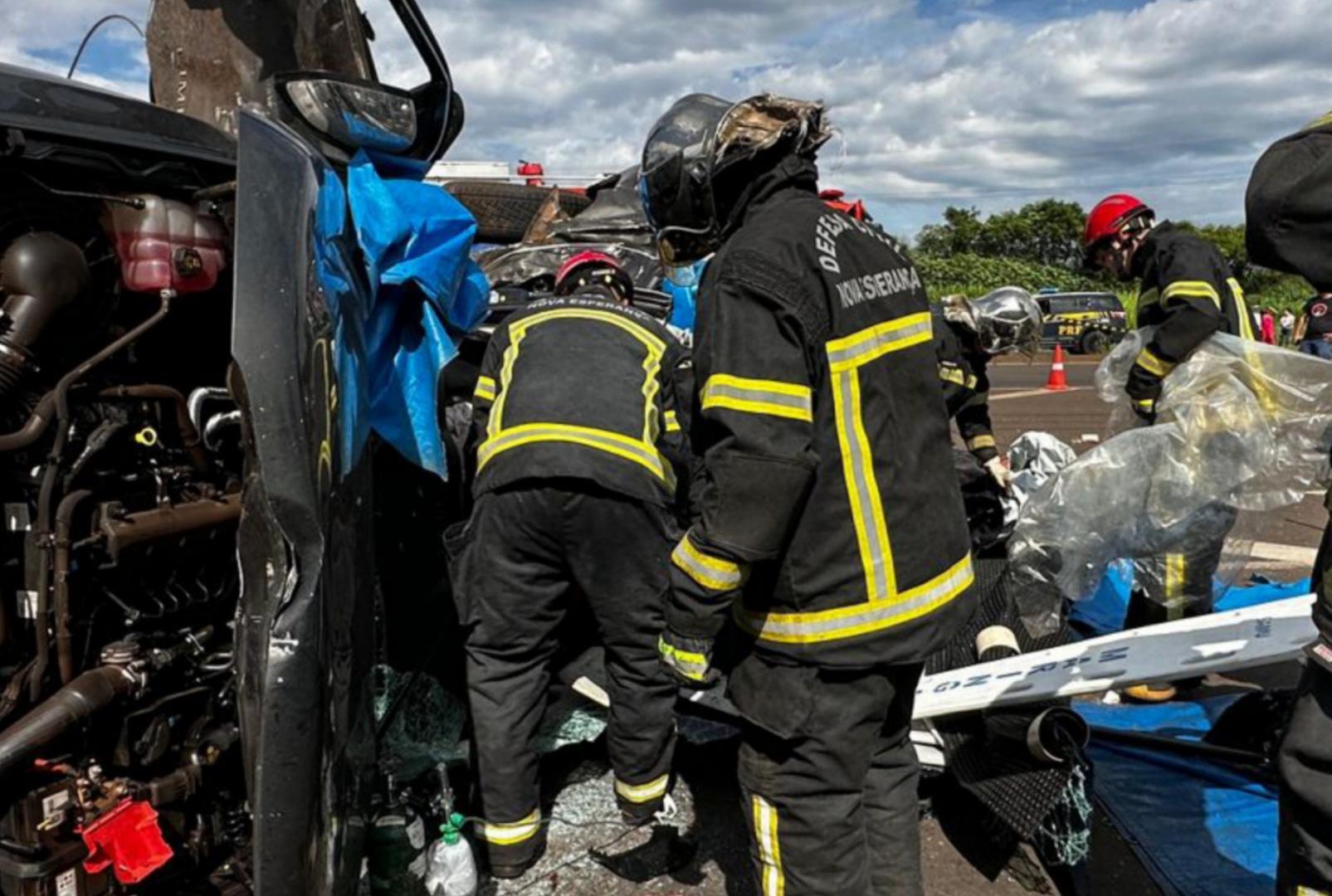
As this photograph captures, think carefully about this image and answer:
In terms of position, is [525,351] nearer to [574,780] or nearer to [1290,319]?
[574,780]

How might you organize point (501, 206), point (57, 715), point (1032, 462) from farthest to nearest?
point (501, 206) < point (1032, 462) < point (57, 715)

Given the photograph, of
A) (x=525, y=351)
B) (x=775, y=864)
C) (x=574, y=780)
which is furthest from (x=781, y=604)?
(x=574, y=780)

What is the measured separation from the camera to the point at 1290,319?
24422 millimetres

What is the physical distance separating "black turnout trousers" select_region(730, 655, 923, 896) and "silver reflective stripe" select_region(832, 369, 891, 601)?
210 millimetres

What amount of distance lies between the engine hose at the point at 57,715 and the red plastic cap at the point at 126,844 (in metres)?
0.20

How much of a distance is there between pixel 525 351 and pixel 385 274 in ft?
2.94

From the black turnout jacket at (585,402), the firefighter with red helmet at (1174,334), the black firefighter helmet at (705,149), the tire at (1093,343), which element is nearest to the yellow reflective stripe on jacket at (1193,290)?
the firefighter with red helmet at (1174,334)

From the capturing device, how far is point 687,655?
83.4 inches

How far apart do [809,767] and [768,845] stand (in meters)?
0.22

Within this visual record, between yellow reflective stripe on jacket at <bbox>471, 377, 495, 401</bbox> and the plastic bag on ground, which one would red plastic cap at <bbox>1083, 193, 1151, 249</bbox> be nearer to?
yellow reflective stripe on jacket at <bbox>471, 377, 495, 401</bbox>

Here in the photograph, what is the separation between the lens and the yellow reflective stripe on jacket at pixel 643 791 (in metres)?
3.07

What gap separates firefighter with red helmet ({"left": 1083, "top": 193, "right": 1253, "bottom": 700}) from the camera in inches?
155

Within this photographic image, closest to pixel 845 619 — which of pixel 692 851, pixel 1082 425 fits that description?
pixel 692 851

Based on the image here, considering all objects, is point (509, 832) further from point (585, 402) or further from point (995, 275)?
point (995, 275)
